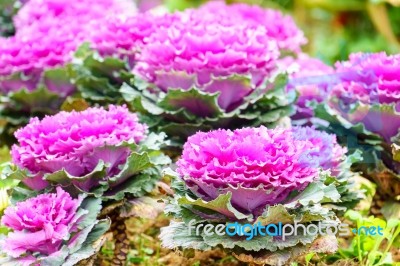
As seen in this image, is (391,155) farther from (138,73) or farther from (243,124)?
(138,73)

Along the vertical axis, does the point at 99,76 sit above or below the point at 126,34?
below

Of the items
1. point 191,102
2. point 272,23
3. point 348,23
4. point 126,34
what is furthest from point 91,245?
point 348,23

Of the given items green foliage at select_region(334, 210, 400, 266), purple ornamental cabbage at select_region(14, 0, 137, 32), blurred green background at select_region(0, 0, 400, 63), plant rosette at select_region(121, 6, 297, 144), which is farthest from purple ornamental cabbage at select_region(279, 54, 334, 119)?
blurred green background at select_region(0, 0, 400, 63)

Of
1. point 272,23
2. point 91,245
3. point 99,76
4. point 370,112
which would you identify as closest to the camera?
point 91,245

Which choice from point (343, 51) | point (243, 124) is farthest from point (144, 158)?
point (343, 51)

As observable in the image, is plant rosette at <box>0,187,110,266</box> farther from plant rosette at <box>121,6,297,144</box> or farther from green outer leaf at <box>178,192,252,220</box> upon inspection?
plant rosette at <box>121,6,297,144</box>

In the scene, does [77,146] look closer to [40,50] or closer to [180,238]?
[180,238]

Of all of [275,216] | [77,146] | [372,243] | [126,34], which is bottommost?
[372,243]
